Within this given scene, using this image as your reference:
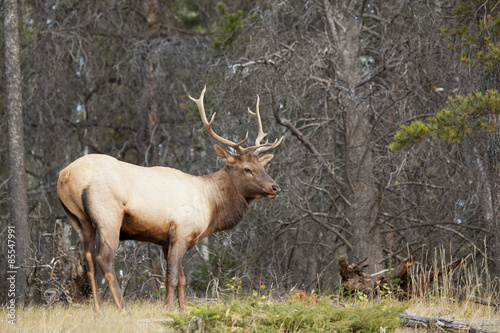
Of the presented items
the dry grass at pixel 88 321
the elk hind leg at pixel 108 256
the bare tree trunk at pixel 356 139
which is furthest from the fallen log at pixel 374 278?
the elk hind leg at pixel 108 256

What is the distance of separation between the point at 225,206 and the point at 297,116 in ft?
13.3

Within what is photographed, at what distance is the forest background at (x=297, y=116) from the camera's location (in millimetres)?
8484

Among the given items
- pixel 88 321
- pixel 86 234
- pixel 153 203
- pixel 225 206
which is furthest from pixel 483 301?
pixel 86 234

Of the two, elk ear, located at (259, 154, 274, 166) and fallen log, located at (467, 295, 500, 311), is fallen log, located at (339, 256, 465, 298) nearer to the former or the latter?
fallen log, located at (467, 295, 500, 311)

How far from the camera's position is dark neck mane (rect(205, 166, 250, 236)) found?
7762 millimetres

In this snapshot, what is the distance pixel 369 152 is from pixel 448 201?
225 centimetres

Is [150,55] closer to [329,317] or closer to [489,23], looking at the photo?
[489,23]

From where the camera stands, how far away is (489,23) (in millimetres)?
7949

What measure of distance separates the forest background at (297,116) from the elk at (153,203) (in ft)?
3.02

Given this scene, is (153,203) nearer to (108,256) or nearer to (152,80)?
(108,256)

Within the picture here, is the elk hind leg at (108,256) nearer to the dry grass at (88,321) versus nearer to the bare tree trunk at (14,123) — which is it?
the dry grass at (88,321)

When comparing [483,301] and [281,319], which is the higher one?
[281,319]

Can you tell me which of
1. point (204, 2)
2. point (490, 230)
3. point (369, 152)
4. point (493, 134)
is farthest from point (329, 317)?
point (204, 2)

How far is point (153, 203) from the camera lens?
6922 millimetres
